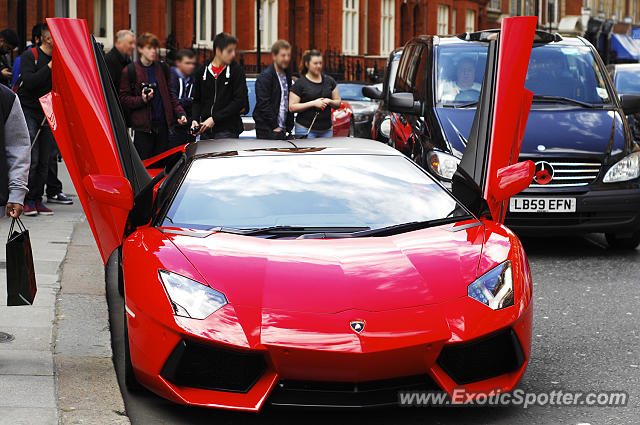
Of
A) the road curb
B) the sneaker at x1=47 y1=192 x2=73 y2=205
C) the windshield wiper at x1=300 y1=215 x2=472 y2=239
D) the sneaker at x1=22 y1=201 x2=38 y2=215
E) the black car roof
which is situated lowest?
the sneaker at x1=47 y1=192 x2=73 y2=205

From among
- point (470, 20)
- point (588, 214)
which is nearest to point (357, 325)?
point (588, 214)

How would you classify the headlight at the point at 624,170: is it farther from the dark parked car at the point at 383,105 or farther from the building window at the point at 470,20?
the building window at the point at 470,20

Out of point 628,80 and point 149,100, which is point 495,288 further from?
point 628,80

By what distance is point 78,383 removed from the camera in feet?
16.5

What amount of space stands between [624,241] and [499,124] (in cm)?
392

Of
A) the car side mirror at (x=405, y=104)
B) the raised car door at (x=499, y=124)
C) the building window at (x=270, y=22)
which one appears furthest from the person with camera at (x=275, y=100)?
the building window at (x=270, y=22)

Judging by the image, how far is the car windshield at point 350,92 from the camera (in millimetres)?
22562

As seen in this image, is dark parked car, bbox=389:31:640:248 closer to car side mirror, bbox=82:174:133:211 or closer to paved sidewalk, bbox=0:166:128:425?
paved sidewalk, bbox=0:166:128:425

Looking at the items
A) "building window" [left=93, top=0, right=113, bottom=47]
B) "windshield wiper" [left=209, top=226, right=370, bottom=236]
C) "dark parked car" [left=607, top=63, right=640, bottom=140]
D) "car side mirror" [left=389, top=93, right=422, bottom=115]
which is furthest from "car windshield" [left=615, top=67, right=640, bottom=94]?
"building window" [left=93, top=0, right=113, bottom=47]

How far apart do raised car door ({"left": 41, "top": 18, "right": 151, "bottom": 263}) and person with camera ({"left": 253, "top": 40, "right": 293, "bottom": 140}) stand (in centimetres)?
487

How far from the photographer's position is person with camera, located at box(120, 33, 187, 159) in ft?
33.2

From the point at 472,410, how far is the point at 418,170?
1659mm

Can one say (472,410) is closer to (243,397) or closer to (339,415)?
(339,415)

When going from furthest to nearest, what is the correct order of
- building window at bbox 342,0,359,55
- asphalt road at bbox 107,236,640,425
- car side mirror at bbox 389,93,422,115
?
building window at bbox 342,0,359,55, car side mirror at bbox 389,93,422,115, asphalt road at bbox 107,236,640,425
